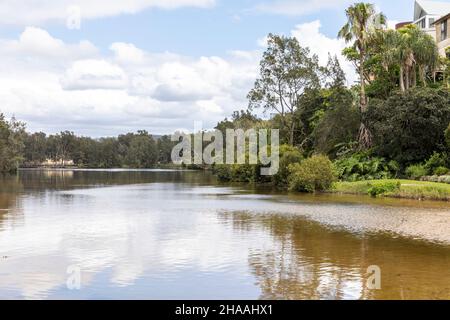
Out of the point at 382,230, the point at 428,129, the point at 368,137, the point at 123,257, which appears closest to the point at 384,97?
the point at 368,137

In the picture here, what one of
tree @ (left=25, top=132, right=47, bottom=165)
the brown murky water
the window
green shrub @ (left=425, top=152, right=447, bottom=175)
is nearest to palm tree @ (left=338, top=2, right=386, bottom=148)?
green shrub @ (left=425, top=152, right=447, bottom=175)

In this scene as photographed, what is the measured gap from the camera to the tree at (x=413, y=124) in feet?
130

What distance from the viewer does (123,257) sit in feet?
49.7

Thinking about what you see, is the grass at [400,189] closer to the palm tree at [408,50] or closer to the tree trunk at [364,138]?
the tree trunk at [364,138]

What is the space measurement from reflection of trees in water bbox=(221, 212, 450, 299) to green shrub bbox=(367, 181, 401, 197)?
16.6 m

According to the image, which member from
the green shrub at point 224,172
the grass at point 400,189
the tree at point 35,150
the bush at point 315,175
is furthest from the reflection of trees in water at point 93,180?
the tree at point 35,150

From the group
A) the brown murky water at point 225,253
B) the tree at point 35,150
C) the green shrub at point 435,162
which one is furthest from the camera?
the tree at point 35,150

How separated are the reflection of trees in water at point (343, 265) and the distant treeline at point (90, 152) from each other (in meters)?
157

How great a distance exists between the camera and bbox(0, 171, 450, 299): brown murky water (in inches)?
461

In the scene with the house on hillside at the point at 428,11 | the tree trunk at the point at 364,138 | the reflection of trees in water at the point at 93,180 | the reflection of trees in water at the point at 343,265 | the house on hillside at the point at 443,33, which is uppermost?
the house on hillside at the point at 428,11

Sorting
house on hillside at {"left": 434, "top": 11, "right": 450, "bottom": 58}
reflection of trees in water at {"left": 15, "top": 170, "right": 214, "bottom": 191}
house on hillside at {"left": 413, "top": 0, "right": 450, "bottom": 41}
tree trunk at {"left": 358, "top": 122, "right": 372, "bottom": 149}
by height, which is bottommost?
reflection of trees in water at {"left": 15, "top": 170, "right": 214, "bottom": 191}

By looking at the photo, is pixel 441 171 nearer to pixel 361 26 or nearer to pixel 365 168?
pixel 365 168

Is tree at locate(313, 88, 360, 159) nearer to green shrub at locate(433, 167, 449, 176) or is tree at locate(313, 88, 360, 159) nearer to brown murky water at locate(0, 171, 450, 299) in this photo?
green shrub at locate(433, 167, 449, 176)

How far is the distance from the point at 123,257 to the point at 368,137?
3653cm
